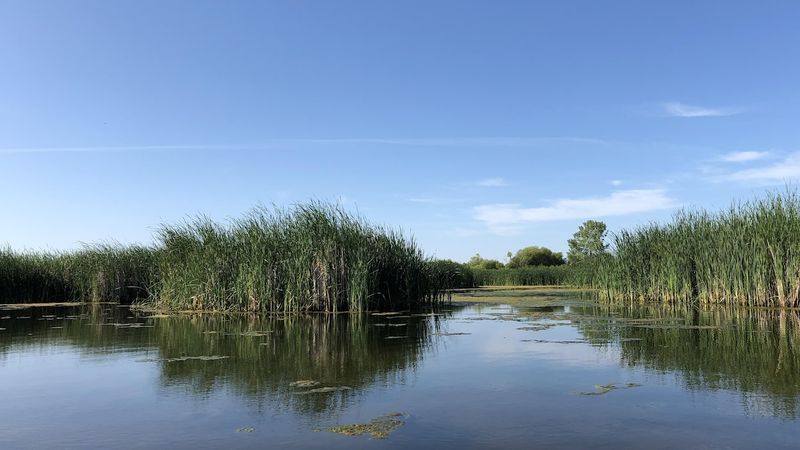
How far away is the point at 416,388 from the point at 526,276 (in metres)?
41.5

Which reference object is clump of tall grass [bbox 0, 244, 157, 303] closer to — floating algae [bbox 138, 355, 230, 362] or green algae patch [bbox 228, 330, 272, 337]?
green algae patch [bbox 228, 330, 272, 337]

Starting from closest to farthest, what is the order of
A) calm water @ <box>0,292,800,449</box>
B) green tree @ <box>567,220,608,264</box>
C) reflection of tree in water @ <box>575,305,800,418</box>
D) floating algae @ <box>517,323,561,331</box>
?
calm water @ <box>0,292,800,449</box>
reflection of tree in water @ <box>575,305,800,418</box>
floating algae @ <box>517,323,561,331</box>
green tree @ <box>567,220,608,264</box>

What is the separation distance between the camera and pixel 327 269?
16.0 meters

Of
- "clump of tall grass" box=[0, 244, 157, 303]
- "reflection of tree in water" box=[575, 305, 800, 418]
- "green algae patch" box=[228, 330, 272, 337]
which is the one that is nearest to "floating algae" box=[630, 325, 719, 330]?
"reflection of tree in water" box=[575, 305, 800, 418]

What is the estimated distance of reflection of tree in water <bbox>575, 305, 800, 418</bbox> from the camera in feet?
18.1

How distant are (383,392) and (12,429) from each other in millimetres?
3202

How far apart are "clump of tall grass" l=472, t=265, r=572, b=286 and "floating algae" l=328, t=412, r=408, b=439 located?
3892cm

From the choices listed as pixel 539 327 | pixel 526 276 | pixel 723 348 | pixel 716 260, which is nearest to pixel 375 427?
pixel 723 348

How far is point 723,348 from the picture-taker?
809 cm

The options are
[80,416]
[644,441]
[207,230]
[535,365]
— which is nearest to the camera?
[644,441]

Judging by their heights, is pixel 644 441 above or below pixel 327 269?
below

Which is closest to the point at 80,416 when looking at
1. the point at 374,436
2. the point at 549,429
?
the point at 374,436

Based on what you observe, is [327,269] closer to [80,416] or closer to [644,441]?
[80,416]

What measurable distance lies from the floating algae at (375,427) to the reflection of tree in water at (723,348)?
3.00 meters
